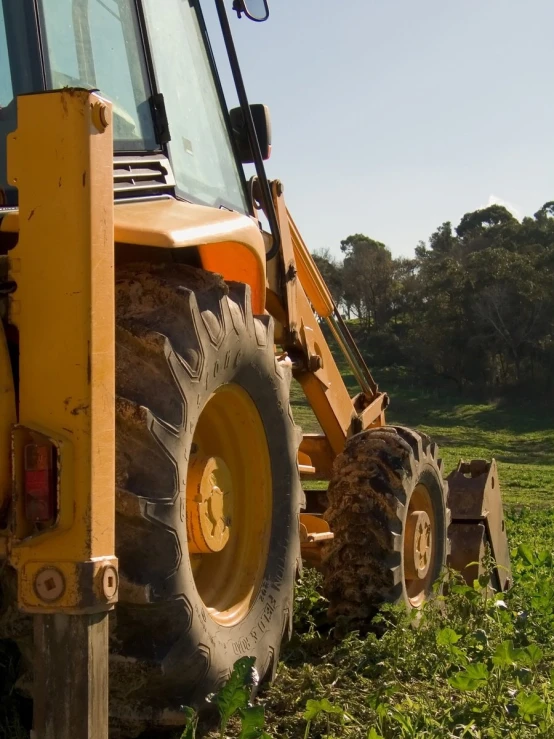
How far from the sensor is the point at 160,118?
3779 mm

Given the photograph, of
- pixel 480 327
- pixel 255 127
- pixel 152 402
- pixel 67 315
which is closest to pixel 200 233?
pixel 152 402

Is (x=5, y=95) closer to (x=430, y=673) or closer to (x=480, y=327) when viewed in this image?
(x=430, y=673)

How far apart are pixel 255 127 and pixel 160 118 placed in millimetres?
954

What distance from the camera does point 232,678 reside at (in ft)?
9.80

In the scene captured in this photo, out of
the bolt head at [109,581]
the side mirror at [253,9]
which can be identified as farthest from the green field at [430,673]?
the side mirror at [253,9]

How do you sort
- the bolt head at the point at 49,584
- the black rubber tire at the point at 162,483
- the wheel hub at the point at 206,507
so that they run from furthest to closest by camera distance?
the wheel hub at the point at 206,507
the black rubber tire at the point at 162,483
the bolt head at the point at 49,584

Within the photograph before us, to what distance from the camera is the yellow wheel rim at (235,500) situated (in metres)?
3.46

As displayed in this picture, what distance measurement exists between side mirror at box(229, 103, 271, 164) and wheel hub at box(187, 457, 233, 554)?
187 cm

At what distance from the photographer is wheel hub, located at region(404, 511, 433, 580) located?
521 centimetres

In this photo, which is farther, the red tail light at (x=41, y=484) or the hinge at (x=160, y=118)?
the hinge at (x=160, y=118)

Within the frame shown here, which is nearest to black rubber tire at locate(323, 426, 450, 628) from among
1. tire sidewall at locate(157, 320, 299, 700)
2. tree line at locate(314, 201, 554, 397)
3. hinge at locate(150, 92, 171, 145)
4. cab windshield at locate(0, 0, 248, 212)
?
tire sidewall at locate(157, 320, 299, 700)

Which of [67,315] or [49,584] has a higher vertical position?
[67,315]

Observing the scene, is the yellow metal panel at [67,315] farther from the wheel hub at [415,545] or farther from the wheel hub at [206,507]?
the wheel hub at [415,545]

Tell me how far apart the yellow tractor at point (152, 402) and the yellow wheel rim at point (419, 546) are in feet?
0.05
